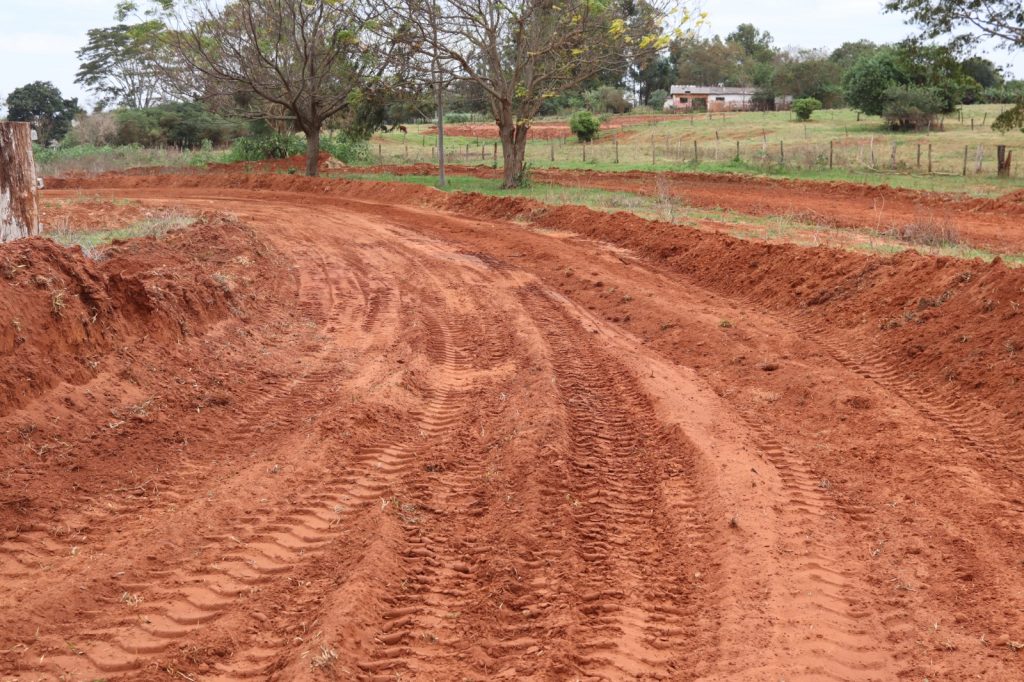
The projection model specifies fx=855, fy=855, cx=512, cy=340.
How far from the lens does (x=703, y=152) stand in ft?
141

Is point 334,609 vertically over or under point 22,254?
under

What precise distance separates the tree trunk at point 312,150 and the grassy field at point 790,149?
33.8ft

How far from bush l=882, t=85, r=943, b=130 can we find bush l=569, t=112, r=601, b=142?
17.2m

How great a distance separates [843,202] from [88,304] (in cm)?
2120

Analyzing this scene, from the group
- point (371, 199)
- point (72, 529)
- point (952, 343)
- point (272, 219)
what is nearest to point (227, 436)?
point (72, 529)

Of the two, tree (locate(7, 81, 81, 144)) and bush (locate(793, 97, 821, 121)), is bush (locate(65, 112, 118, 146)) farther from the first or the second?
bush (locate(793, 97, 821, 121))

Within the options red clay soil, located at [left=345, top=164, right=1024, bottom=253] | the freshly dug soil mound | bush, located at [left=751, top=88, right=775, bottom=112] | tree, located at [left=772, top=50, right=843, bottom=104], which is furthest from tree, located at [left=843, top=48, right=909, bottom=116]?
the freshly dug soil mound

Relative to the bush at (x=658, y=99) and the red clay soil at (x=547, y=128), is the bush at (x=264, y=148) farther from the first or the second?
the bush at (x=658, y=99)

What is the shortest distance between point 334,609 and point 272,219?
1755cm

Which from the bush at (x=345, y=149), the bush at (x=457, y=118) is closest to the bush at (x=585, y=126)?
the bush at (x=345, y=149)

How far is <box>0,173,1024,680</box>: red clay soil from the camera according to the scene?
13.4 ft

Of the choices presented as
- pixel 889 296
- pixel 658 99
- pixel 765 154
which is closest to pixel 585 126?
pixel 765 154

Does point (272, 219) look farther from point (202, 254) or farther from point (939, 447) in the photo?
point (939, 447)

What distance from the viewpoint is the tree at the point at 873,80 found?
4819 cm
